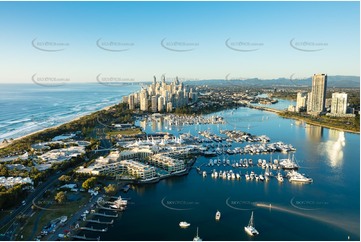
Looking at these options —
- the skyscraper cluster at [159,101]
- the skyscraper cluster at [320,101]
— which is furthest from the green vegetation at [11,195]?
the skyscraper cluster at [320,101]

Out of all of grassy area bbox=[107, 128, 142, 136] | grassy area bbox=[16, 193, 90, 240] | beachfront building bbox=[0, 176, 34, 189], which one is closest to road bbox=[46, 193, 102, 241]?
grassy area bbox=[16, 193, 90, 240]

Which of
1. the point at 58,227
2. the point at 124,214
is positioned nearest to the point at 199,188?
the point at 124,214

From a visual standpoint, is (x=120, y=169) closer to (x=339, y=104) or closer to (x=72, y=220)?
(x=72, y=220)

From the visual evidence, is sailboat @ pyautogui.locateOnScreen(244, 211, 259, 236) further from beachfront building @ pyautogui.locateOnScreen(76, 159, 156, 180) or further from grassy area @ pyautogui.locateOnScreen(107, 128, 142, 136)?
grassy area @ pyautogui.locateOnScreen(107, 128, 142, 136)

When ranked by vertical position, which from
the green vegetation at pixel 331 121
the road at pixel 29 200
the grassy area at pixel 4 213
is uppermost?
the green vegetation at pixel 331 121

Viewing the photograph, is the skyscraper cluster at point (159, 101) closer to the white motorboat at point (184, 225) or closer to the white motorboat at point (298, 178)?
the white motorboat at point (298, 178)
